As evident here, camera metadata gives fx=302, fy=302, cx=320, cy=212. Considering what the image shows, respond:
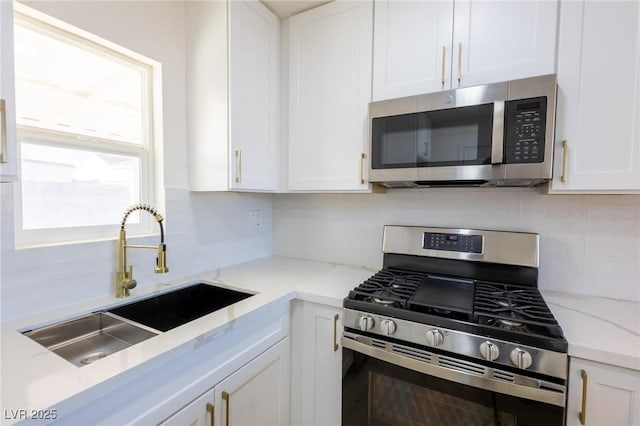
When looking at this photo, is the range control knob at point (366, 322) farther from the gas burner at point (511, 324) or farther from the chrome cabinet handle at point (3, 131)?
the chrome cabinet handle at point (3, 131)

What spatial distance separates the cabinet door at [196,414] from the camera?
0.93 metres

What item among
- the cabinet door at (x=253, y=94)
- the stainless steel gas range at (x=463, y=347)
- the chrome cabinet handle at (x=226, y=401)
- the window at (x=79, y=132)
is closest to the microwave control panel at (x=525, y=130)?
the stainless steel gas range at (x=463, y=347)

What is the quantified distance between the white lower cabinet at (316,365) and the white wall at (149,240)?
2.25 ft

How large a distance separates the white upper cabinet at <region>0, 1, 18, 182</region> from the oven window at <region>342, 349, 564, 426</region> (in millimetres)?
1249

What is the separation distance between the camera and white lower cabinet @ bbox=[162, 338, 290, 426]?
102 cm

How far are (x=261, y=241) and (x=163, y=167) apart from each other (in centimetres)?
86

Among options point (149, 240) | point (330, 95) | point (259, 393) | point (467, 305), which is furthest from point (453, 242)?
point (149, 240)

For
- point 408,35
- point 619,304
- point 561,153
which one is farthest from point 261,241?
point 619,304

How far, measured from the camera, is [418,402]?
111 centimetres

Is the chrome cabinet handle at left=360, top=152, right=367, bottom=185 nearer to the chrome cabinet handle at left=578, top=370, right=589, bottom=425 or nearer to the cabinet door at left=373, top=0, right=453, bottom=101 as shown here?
the cabinet door at left=373, top=0, right=453, bottom=101

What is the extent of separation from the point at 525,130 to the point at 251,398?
5.02ft

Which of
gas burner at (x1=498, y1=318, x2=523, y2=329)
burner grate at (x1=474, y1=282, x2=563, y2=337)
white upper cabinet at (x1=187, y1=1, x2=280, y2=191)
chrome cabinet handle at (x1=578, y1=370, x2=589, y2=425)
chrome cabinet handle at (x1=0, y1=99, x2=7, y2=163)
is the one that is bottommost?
chrome cabinet handle at (x1=578, y1=370, x2=589, y2=425)

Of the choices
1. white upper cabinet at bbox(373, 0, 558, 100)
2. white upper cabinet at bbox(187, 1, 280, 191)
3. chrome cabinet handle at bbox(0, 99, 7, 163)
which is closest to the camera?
chrome cabinet handle at bbox(0, 99, 7, 163)

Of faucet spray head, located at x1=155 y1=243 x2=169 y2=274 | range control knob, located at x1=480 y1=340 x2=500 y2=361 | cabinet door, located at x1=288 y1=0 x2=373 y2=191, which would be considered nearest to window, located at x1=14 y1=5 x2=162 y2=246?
faucet spray head, located at x1=155 y1=243 x2=169 y2=274
